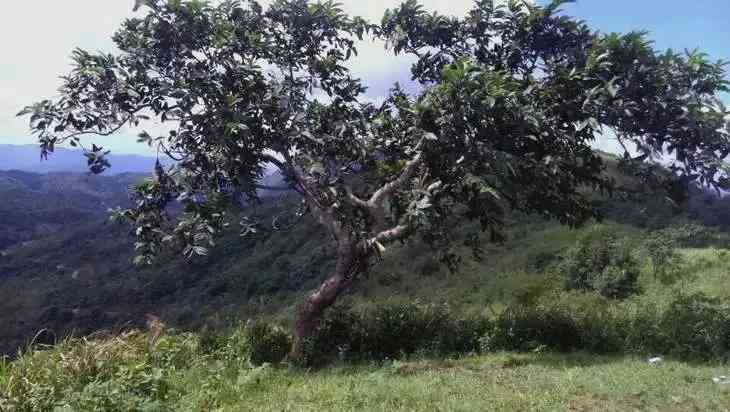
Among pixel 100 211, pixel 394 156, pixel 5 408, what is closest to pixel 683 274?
pixel 394 156

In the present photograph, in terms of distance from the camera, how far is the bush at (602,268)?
18.8 meters

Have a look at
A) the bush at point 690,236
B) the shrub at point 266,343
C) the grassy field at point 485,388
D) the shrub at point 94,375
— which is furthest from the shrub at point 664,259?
the shrub at point 94,375

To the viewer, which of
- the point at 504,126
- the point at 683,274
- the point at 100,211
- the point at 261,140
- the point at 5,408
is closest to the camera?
the point at 5,408

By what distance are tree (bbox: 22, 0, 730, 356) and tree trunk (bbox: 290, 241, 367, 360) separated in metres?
0.04

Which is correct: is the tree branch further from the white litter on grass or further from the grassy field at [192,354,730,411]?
the white litter on grass

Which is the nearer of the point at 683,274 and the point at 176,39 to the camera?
the point at 176,39

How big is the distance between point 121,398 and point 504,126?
768cm

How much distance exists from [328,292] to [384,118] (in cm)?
404

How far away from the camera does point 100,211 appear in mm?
167875

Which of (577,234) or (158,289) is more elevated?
(577,234)

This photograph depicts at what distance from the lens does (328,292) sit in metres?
11.9

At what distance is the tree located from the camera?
1009 cm

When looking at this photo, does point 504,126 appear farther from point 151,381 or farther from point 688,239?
point 688,239

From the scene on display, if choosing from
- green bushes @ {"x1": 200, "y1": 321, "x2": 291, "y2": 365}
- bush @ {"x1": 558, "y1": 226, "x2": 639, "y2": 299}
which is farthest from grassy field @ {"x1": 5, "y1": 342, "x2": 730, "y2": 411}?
bush @ {"x1": 558, "y1": 226, "x2": 639, "y2": 299}
